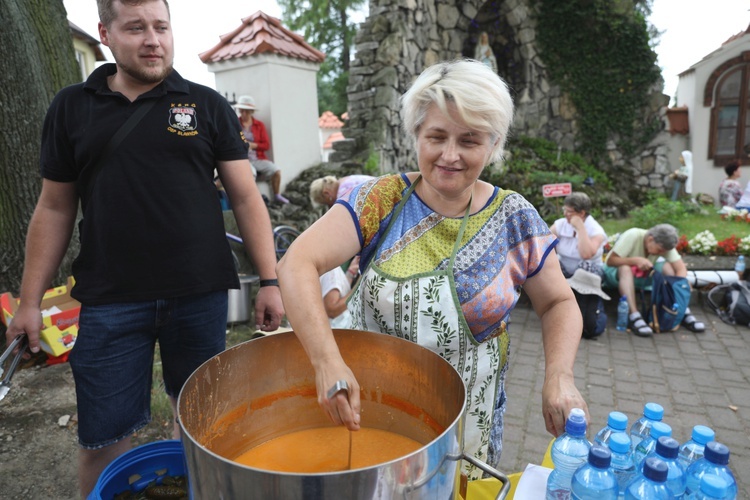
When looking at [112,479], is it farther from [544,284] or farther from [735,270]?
[735,270]

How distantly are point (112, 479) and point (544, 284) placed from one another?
142cm

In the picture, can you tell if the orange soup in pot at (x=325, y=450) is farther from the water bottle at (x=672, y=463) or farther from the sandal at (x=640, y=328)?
the sandal at (x=640, y=328)

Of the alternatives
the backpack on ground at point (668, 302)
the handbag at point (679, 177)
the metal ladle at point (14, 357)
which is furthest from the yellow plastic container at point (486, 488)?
the handbag at point (679, 177)

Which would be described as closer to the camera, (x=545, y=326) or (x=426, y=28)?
(x=545, y=326)

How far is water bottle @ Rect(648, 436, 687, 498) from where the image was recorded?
105 centimetres

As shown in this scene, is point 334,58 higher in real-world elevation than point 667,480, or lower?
higher

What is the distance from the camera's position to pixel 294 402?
143 centimetres

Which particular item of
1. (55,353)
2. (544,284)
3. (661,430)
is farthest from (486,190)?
(55,353)

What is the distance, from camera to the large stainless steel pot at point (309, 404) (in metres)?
0.88

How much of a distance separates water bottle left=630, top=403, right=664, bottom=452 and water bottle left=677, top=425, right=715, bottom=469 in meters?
0.08

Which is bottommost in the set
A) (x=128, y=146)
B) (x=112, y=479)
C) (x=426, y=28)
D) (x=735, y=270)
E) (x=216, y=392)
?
(x=735, y=270)

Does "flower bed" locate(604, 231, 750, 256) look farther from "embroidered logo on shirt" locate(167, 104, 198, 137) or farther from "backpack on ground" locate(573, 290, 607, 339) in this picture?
"embroidered logo on shirt" locate(167, 104, 198, 137)

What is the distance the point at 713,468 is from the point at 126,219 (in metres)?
1.79

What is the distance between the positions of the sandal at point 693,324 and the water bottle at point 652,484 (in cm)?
516
